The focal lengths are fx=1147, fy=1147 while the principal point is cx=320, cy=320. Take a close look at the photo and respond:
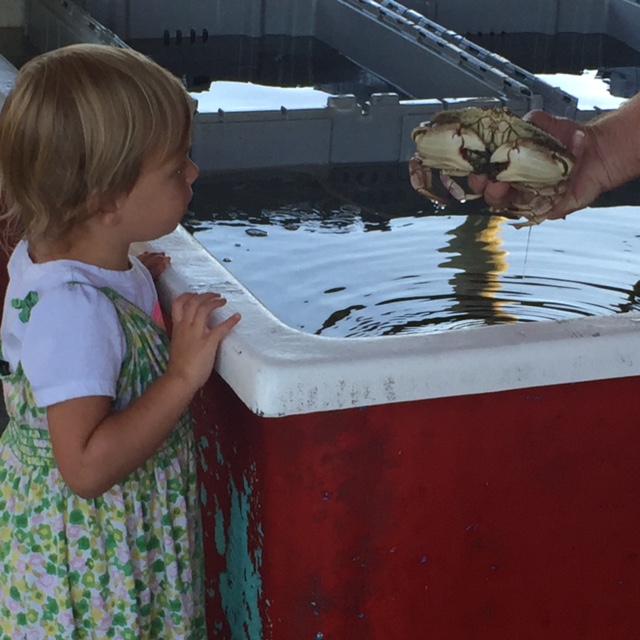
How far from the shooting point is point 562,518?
1294 millimetres

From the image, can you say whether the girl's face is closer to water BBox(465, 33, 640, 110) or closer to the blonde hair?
the blonde hair

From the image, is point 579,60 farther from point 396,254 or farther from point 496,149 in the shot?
point 496,149

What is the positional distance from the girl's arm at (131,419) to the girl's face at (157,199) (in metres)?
0.09

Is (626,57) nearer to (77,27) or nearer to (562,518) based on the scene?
(77,27)

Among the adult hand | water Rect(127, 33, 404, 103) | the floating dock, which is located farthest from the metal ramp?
the floating dock

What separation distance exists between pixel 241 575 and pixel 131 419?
0.28m

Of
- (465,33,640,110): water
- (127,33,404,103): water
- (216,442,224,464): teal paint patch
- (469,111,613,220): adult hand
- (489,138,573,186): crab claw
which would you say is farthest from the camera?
(465,33,640,110): water

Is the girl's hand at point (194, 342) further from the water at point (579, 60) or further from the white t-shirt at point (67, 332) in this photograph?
the water at point (579, 60)

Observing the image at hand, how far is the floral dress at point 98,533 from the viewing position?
1.22 meters

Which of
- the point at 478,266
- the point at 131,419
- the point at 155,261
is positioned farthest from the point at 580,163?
the point at 131,419

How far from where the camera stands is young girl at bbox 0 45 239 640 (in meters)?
1.13

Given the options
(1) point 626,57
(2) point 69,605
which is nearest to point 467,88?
(1) point 626,57

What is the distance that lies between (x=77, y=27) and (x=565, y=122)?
64.0 inches

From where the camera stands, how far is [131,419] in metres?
1.15
